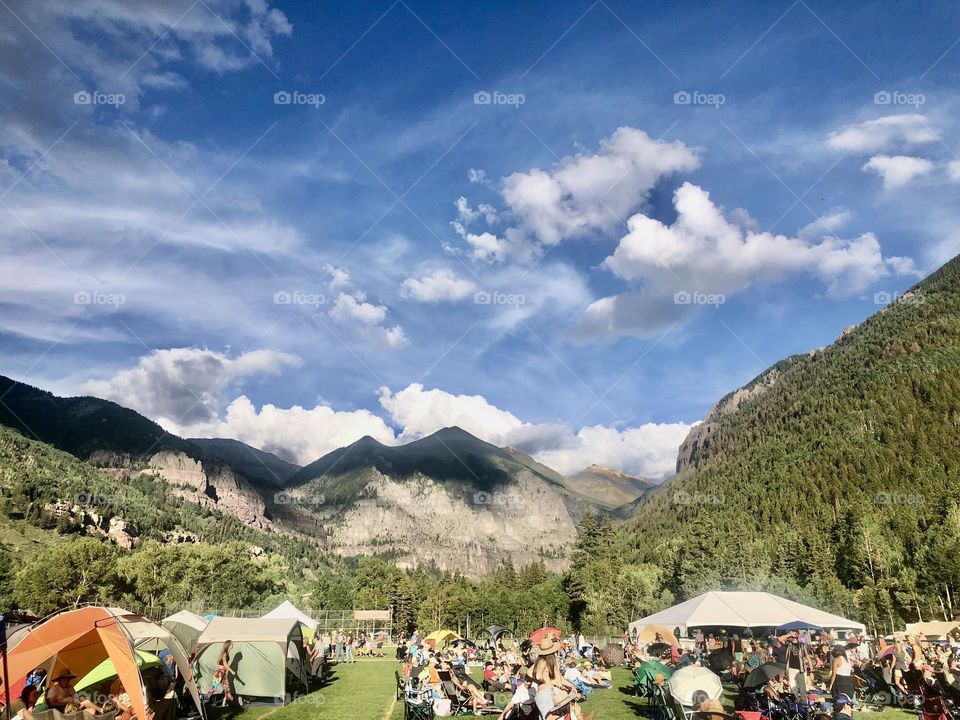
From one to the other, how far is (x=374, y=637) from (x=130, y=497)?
151 metres

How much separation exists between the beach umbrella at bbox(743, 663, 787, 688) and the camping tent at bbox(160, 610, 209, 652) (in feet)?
55.9

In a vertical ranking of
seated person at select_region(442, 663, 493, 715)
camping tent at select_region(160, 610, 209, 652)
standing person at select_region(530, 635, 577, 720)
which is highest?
standing person at select_region(530, 635, 577, 720)

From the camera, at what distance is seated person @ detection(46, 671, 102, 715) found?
30.8 ft

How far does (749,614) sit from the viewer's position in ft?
65.6

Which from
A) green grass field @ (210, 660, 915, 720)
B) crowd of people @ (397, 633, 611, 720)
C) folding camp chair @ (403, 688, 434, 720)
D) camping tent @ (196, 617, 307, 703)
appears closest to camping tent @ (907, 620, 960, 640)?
green grass field @ (210, 660, 915, 720)

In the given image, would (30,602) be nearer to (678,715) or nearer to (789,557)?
(678,715)

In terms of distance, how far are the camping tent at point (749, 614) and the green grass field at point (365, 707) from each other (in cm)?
298

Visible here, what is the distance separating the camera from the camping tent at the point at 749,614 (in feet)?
64.4

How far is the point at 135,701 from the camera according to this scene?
1069 centimetres

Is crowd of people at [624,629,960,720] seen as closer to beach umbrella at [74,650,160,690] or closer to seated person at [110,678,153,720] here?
seated person at [110,678,153,720]

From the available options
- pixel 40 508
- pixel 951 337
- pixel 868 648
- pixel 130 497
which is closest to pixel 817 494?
pixel 951 337

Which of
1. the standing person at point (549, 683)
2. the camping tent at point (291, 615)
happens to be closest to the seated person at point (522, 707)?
the standing person at point (549, 683)

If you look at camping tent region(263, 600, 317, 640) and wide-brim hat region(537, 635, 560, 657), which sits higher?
wide-brim hat region(537, 635, 560, 657)

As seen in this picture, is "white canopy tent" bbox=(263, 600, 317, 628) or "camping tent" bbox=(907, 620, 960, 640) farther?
"white canopy tent" bbox=(263, 600, 317, 628)
